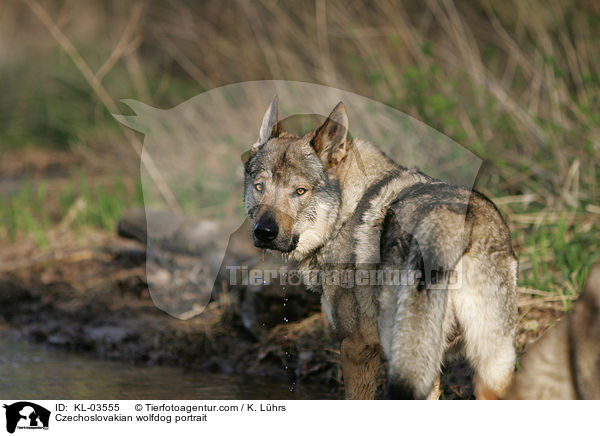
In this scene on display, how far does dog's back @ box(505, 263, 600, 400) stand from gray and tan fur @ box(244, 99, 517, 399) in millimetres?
298

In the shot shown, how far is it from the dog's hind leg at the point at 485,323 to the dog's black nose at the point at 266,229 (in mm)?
985

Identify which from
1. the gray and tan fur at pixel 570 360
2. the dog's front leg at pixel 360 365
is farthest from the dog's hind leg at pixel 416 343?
the dog's front leg at pixel 360 365

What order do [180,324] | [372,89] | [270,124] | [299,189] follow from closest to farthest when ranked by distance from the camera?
[299,189]
[270,124]
[180,324]
[372,89]

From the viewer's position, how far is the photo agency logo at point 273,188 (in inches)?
140

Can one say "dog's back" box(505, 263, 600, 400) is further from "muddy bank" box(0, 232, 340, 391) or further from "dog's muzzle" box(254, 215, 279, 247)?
"muddy bank" box(0, 232, 340, 391)

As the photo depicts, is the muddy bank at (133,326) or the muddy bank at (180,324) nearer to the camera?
the muddy bank at (180,324)

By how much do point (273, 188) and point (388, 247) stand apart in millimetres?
725

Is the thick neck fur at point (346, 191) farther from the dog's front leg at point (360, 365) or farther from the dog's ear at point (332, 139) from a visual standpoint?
the dog's front leg at point (360, 365)

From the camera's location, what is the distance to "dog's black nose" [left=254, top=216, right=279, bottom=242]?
3514 millimetres

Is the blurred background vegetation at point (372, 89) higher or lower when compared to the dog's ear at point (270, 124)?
higher

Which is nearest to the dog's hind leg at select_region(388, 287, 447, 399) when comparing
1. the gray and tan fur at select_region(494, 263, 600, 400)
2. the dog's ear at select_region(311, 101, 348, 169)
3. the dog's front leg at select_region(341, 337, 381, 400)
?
the gray and tan fur at select_region(494, 263, 600, 400)

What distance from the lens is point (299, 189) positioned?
3643 mm

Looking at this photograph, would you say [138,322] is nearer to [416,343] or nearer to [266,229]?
[266,229]
